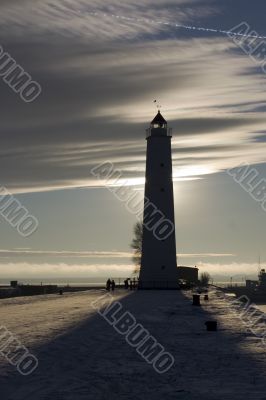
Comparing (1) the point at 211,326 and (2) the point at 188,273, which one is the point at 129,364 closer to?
(1) the point at 211,326

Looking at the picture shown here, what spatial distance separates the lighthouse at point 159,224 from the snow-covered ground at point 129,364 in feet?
104

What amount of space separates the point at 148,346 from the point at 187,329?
595 centimetres

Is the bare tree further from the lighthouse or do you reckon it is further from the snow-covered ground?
the snow-covered ground

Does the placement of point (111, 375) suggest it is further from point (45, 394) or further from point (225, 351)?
point (225, 351)

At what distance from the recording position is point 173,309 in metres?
38.9

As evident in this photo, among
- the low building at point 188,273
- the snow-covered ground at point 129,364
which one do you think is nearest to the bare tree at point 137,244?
the low building at point 188,273

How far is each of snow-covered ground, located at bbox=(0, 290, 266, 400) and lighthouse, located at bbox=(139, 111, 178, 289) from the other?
31.6 meters

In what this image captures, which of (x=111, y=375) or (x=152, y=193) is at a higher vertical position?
(x=152, y=193)

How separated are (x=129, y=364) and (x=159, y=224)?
148ft

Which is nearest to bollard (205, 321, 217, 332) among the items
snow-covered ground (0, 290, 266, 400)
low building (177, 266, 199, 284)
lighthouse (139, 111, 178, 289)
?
snow-covered ground (0, 290, 266, 400)

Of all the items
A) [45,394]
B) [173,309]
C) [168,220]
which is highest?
[168,220]

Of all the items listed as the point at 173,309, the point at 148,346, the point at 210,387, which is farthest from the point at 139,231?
the point at 210,387

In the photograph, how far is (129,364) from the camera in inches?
762

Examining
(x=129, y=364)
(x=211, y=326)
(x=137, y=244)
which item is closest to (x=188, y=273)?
(x=137, y=244)
